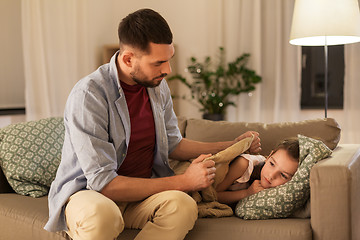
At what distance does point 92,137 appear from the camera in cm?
157

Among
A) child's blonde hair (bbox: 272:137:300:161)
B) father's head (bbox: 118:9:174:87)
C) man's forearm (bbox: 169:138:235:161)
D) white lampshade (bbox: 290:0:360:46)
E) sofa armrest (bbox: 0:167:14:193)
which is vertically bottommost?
sofa armrest (bbox: 0:167:14:193)

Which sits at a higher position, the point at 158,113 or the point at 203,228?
→ the point at 158,113

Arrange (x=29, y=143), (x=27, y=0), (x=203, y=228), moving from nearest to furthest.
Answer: (x=203, y=228), (x=29, y=143), (x=27, y=0)

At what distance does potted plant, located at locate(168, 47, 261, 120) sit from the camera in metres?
4.01

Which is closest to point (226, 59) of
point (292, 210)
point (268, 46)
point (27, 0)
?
point (268, 46)

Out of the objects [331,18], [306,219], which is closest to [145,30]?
[306,219]

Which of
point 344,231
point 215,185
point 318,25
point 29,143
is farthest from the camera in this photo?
point 318,25

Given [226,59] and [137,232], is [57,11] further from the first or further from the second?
[137,232]

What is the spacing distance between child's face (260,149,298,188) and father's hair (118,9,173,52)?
25.4 inches

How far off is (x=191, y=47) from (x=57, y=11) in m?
1.35

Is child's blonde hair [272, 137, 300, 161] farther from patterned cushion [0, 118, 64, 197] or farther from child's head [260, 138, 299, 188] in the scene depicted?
patterned cushion [0, 118, 64, 197]

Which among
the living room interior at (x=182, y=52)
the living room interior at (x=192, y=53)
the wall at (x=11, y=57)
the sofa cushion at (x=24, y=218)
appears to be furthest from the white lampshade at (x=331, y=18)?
the wall at (x=11, y=57)

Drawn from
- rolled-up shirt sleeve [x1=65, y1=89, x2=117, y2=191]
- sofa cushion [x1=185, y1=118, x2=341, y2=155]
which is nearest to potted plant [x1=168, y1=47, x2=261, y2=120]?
sofa cushion [x1=185, y1=118, x2=341, y2=155]

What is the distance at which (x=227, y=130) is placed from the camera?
2.19 meters
